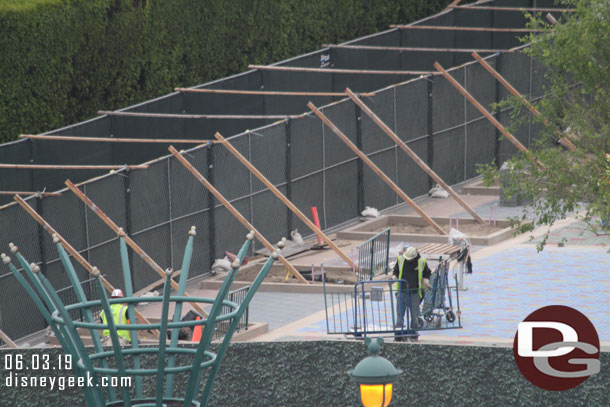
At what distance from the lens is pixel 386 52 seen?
34.9m

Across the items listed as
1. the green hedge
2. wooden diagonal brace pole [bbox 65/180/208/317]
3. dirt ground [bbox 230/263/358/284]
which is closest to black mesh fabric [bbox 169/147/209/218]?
dirt ground [bbox 230/263/358/284]

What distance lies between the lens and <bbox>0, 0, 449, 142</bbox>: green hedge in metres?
27.5

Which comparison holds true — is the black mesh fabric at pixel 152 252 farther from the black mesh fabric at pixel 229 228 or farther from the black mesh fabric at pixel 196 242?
the black mesh fabric at pixel 229 228

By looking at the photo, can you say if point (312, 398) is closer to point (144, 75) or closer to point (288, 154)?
point (288, 154)

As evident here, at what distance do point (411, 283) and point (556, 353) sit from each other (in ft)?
10.2

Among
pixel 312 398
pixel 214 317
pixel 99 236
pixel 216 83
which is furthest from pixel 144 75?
pixel 214 317

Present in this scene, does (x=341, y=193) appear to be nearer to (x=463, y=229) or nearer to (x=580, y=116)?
(x=463, y=229)

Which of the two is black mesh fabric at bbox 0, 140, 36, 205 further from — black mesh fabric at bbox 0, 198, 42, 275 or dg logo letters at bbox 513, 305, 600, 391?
dg logo letters at bbox 513, 305, 600, 391

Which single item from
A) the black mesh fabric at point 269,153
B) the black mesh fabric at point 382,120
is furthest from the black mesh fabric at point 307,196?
the black mesh fabric at point 382,120

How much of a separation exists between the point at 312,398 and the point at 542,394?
316 centimetres

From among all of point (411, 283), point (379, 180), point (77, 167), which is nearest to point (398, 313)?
point (411, 283)

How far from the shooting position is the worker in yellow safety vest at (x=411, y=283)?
704 inches

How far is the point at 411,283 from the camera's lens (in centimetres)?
1819

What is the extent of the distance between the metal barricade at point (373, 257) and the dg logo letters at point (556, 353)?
586 cm
